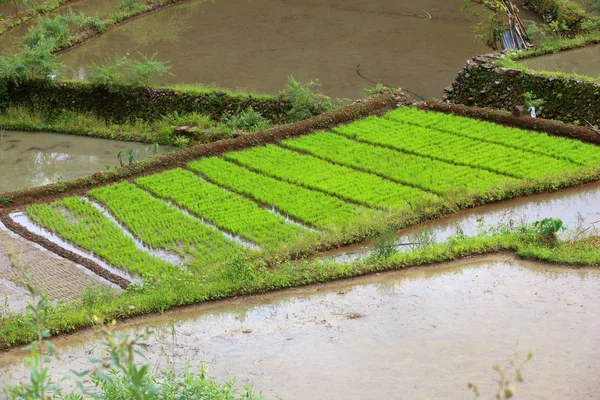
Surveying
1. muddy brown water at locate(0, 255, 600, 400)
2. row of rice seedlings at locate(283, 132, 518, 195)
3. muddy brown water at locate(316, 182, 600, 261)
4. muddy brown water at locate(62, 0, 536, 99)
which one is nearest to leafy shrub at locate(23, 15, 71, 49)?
muddy brown water at locate(62, 0, 536, 99)

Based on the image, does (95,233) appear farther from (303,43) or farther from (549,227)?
(303,43)

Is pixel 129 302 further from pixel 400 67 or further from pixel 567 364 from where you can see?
pixel 400 67

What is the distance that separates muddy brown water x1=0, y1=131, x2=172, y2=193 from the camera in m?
12.7

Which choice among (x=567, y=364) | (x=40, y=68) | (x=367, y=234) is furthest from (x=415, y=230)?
(x=40, y=68)

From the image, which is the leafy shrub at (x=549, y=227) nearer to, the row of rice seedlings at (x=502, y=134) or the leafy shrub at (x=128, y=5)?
the row of rice seedlings at (x=502, y=134)

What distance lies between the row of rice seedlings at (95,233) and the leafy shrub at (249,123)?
2852 mm

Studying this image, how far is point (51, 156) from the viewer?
13.4m

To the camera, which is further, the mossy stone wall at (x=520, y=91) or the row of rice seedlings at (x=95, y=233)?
the mossy stone wall at (x=520, y=91)

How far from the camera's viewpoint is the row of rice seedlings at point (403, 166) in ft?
36.8

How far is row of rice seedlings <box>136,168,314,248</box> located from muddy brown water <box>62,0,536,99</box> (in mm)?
3798

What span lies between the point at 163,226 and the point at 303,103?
379cm

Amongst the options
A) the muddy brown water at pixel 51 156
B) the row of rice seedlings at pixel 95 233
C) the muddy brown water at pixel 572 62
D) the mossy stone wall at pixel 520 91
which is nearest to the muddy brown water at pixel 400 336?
the row of rice seedlings at pixel 95 233

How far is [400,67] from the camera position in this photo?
627 inches

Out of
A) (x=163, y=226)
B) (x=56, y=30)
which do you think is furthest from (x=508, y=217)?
(x=56, y=30)
